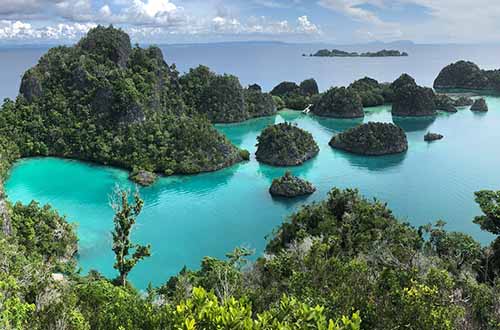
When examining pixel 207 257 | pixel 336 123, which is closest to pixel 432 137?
pixel 336 123

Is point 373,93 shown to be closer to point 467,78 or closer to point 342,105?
point 342,105

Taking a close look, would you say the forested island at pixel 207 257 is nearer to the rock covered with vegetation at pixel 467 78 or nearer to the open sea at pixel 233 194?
the open sea at pixel 233 194

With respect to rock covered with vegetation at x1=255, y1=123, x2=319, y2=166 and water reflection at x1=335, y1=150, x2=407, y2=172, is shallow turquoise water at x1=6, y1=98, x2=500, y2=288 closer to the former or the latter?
water reflection at x1=335, y1=150, x2=407, y2=172

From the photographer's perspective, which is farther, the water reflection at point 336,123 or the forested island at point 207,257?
the water reflection at point 336,123

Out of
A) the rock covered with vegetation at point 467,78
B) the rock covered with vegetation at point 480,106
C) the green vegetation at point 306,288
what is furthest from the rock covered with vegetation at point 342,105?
the green vegetation at point 306,288

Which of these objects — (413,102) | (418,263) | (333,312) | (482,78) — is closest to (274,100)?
(413,102)

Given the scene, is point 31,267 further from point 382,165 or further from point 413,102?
point 413,102
